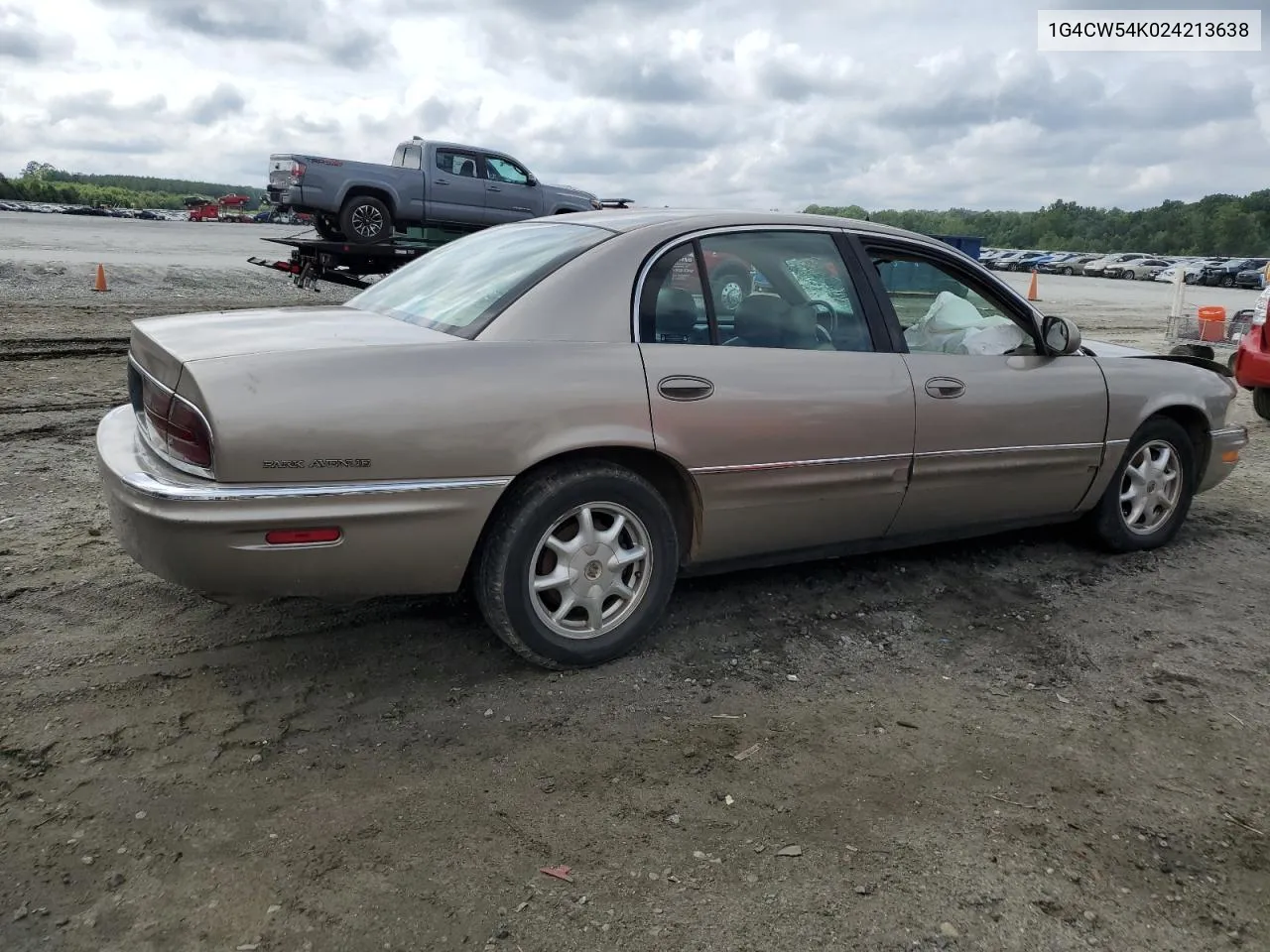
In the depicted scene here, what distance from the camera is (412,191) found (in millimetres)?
14734

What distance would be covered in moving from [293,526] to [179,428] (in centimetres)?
45

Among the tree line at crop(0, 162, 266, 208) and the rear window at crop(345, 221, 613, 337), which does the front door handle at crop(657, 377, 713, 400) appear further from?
the tree line at crop(0, 162, 266, 208)

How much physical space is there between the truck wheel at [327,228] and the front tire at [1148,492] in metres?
12.0

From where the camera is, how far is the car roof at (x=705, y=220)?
3.79 m

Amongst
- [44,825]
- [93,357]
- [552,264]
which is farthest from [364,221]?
[44,825]

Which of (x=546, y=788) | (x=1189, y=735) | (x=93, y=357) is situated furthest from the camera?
(x=93, y=357)

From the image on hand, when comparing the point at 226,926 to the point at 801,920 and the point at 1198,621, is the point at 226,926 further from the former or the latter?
the point at 1198,621

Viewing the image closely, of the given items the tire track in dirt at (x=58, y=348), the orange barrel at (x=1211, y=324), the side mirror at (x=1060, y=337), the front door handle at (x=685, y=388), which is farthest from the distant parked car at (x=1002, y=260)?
the front door handle at (x=685, y=388)

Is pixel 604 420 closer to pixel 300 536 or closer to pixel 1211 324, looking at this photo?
pixel 300 536

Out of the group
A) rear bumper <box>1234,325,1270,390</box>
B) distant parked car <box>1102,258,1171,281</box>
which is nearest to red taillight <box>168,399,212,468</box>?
rear bumper <box>1234,325,1270,390</box>

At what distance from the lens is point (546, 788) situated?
281 centimetres

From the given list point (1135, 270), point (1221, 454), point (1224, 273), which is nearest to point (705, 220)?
point (1221, 454)

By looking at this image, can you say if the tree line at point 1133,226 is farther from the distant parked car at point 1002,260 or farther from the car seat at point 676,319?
the car seat at point 676,319

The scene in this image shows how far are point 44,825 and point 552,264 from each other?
2234 millimetres
